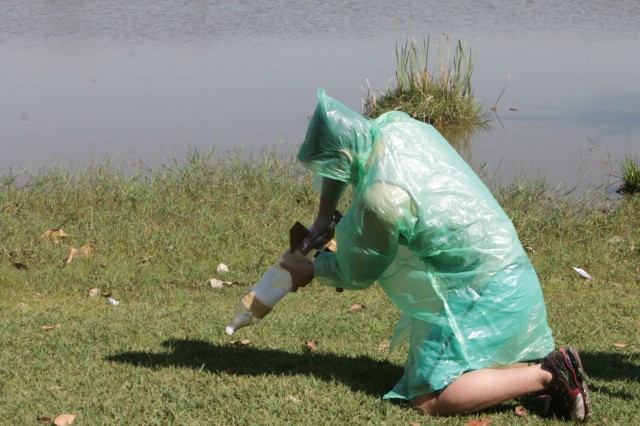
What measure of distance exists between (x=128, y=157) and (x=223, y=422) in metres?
5.39

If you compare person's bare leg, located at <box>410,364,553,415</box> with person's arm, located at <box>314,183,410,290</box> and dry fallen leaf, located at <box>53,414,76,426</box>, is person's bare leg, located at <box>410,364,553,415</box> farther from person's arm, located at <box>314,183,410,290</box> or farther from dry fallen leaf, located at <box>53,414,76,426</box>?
dry fallen leaf, located at <box>53,414,76,426</box>

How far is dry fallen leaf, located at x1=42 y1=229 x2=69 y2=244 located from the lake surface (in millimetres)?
2112

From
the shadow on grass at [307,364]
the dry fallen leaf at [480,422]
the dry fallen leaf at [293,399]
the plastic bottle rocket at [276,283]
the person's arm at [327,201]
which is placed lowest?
the shadow on grass at [307,364]

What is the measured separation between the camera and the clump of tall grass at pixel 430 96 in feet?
33.6

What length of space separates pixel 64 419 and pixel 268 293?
997 mm

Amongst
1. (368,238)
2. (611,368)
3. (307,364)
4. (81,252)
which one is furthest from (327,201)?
(81,252)

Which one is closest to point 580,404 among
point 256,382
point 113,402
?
point 256,382

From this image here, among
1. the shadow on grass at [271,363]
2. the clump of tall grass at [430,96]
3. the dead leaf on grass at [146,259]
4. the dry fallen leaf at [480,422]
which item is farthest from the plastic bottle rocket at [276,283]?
the clump of tall grass at [430,96]

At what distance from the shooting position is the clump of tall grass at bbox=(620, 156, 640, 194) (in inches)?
315

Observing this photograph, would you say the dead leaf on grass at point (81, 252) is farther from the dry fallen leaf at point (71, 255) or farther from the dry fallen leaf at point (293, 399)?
the dry fallen leaf at point (293, 399)

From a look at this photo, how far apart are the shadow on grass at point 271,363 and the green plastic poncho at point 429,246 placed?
1.27ft

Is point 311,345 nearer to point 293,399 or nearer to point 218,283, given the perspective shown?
point 293,399

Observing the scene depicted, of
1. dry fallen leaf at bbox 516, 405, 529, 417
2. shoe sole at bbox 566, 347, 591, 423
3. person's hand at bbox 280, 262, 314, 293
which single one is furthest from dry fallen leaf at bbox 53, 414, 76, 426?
shoe sole at bbox 566, 347, 591, 423

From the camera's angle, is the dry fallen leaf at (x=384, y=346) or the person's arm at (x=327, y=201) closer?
the person's arm at (x=327, y=201)
